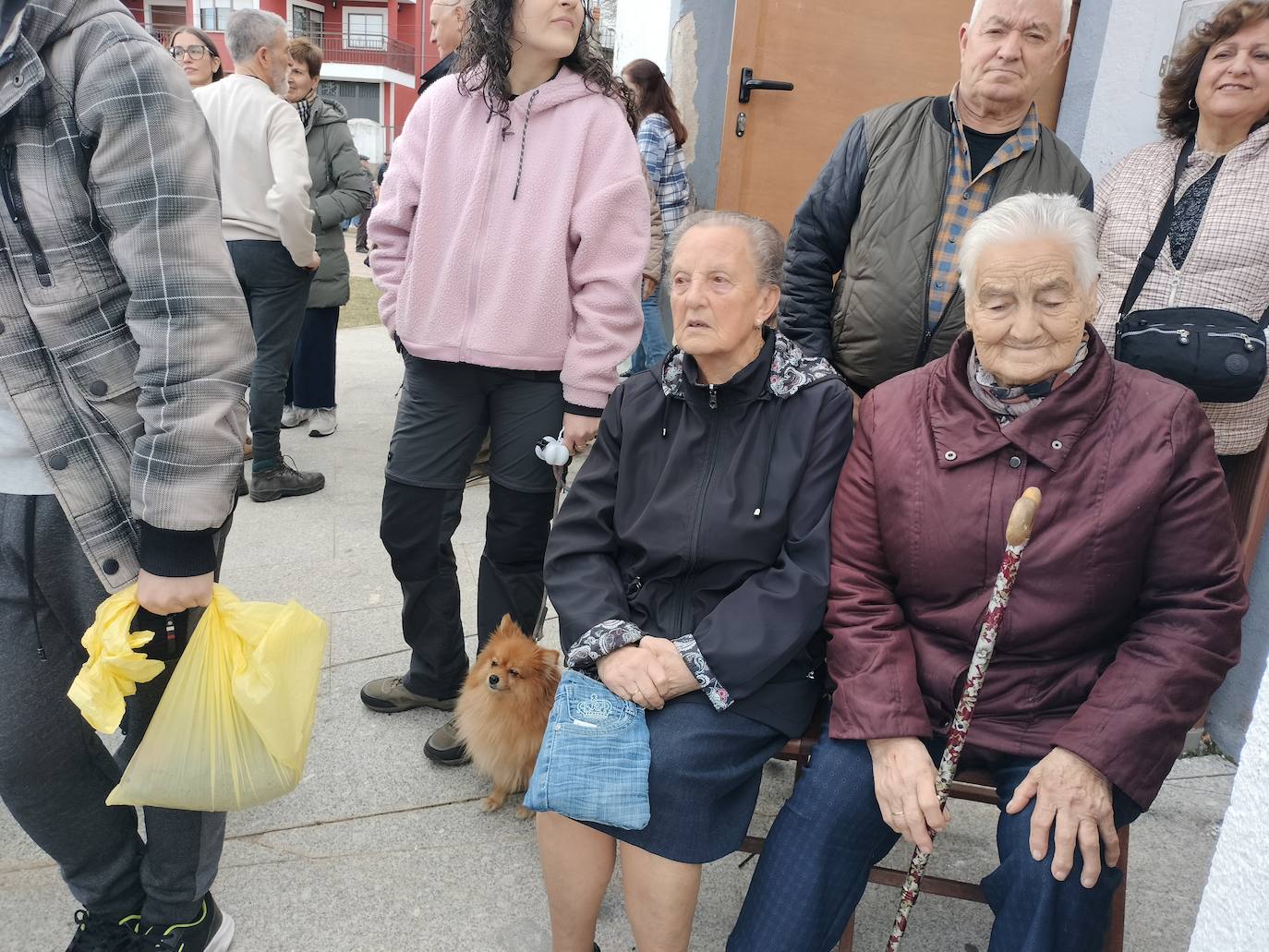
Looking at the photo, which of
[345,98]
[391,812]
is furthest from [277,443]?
[345,98]

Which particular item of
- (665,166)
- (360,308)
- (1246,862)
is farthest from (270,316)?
(360,308)

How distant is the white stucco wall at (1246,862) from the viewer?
1.26 metres

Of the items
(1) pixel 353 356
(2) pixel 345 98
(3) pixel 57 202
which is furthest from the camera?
(2) pixel 345 98

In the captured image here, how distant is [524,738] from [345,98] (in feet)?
140

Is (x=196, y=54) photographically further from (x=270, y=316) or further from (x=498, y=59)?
(x=498, y=59)

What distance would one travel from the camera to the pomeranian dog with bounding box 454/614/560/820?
2.44 metres

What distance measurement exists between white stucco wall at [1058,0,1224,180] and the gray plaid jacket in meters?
3.37

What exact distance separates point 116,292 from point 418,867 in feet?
5.13

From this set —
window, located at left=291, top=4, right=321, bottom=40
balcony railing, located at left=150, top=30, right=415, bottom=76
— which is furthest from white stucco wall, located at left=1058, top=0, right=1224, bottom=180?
balcony railing, located at left=150, top=30, right=415, bottom=76

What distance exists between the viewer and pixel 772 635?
193cm

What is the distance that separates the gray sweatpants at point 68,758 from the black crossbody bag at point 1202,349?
233cm

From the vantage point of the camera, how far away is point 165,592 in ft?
5.52

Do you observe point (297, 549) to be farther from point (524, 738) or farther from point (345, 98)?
point (345, 98)

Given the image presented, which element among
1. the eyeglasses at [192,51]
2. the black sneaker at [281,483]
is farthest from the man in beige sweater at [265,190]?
the eyeglasses at [192,51]
